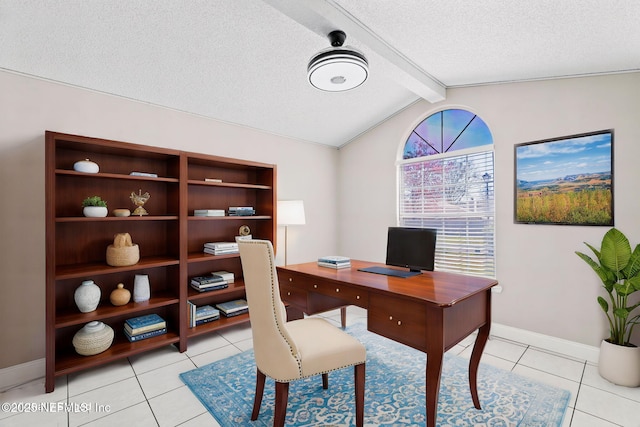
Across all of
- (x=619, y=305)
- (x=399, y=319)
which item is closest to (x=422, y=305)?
(x=399, y=319)

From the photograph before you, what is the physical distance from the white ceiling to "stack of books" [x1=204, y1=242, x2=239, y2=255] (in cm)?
144

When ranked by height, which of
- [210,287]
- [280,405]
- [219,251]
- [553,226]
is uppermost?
[553,226]

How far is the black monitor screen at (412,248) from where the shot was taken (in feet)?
7.06

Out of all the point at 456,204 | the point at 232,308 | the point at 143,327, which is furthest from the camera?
the point at 456,204

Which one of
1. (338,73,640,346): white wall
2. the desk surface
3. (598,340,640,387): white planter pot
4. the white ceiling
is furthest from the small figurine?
(598,340,640,387): white planter pot

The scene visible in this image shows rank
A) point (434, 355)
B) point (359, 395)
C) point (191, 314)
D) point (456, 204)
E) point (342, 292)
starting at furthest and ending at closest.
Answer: point (456, 204), point (191, 314), point (342, 292), point (359, 395), point (434, 355)

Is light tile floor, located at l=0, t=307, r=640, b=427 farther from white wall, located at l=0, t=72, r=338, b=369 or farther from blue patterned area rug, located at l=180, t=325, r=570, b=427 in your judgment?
white wall, located at l=0, t=72, r=338, b=369

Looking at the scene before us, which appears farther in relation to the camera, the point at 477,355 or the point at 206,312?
the point at 206,312

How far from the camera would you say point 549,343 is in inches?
109

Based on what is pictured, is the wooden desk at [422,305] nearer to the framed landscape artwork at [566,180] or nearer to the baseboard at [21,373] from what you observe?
the framed landscape artwork at [566,180]

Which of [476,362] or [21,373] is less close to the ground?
[476,362]

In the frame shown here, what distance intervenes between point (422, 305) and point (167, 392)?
1.90 m

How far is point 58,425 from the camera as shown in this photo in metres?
1.79

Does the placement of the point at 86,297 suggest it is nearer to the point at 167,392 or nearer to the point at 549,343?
the point at 167,392
